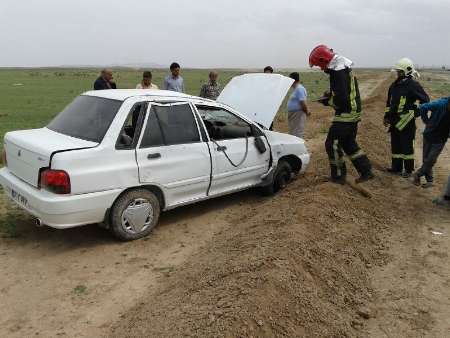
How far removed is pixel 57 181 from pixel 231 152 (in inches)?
102

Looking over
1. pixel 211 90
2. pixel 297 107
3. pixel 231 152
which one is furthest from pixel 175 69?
pixel 231 152

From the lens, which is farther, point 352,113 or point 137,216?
point 352,113

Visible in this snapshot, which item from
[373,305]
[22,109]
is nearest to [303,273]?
[373,305]

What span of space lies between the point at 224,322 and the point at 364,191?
4328 mm

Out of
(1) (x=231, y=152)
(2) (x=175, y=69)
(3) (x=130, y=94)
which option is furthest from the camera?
(2) (x=175, y=69)

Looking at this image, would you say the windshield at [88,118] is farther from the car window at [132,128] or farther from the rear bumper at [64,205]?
the rear bumper at [64,205]

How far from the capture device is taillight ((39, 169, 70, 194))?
488 cm

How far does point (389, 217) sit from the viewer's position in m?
6.63

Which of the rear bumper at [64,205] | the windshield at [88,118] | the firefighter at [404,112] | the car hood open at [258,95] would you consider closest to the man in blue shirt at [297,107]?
the car hood open at [258,95]

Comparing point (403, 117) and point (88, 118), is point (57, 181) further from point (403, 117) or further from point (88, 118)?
point (403, 117)

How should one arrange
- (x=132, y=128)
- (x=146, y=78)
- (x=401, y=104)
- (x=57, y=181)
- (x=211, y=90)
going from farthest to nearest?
(x=211, y=90) < (x=146, y=78) < (x=401, y=104) < (x=132, y=128) < (x=57, y=181)

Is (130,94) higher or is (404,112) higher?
(130,94)

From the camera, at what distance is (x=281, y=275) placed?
4.25 m

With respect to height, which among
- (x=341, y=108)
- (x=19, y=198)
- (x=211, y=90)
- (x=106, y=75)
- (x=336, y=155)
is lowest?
(x=19, y=198)
